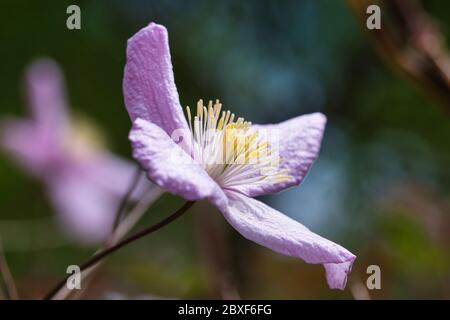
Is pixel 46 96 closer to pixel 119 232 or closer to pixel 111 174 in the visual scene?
pixel 111 174

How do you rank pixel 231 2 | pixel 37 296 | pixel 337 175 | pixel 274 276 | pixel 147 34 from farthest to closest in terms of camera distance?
pixel 231 2, pixel 337 175, pixel 274 276, pixel 37 296, pixel 147 34

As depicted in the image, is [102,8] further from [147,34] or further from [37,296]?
[147,34]

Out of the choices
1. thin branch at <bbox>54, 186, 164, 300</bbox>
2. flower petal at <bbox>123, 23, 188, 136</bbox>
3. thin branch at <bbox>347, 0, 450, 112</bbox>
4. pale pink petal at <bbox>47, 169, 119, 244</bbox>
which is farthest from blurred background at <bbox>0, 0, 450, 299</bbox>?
flower petal at <bbox>123, 23, 188, 136</bbox>

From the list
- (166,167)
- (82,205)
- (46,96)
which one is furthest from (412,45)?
(82,205)

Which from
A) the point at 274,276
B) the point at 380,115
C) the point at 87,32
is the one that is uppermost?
the point at 87,32

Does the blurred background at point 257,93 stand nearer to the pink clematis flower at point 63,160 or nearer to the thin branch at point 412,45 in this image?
the pink clematis flower at point 63,160

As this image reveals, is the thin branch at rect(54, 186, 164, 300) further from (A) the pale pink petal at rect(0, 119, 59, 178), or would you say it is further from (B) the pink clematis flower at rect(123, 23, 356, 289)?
(A) the pale pink petal at rect(0, 119, 59, 178)

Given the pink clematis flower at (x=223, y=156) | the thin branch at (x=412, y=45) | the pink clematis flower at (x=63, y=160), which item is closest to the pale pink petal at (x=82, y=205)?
the pink clematis flower at (x=63, y=160)
